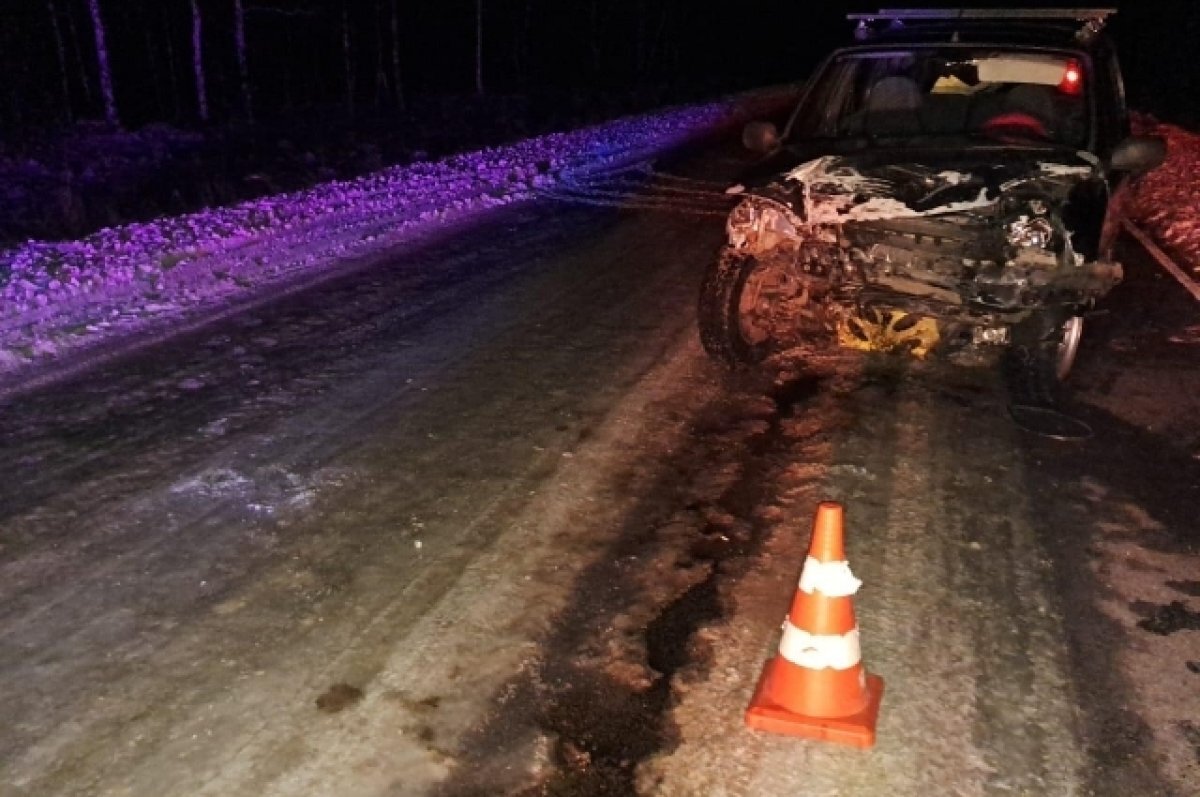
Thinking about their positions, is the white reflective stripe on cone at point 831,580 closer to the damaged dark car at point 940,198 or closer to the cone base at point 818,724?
the cone base at point 818,724

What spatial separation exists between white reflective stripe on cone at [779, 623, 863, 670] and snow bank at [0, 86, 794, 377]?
5.26 meters

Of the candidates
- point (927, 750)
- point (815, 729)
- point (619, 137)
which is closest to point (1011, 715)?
point (927, 750)

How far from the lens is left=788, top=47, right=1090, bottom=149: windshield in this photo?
6223 mm

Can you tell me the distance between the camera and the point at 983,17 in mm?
7184

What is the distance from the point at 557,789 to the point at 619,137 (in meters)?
17.4

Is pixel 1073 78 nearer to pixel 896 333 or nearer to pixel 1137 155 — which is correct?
pixel 1137 155

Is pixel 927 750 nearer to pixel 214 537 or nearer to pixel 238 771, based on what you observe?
pixel 238 771

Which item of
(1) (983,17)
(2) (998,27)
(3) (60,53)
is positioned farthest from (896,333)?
(3) (60,53)

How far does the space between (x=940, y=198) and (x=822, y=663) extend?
325 cm

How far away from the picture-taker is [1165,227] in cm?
1102

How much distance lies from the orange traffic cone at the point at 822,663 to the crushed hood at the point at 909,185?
2.95 metres

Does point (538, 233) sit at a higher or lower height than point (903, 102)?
lower

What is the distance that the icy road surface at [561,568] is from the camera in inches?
114

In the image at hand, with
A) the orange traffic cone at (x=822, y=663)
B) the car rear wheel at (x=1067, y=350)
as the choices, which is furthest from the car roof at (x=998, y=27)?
the orange traffic cone at (x=822, y=663)
